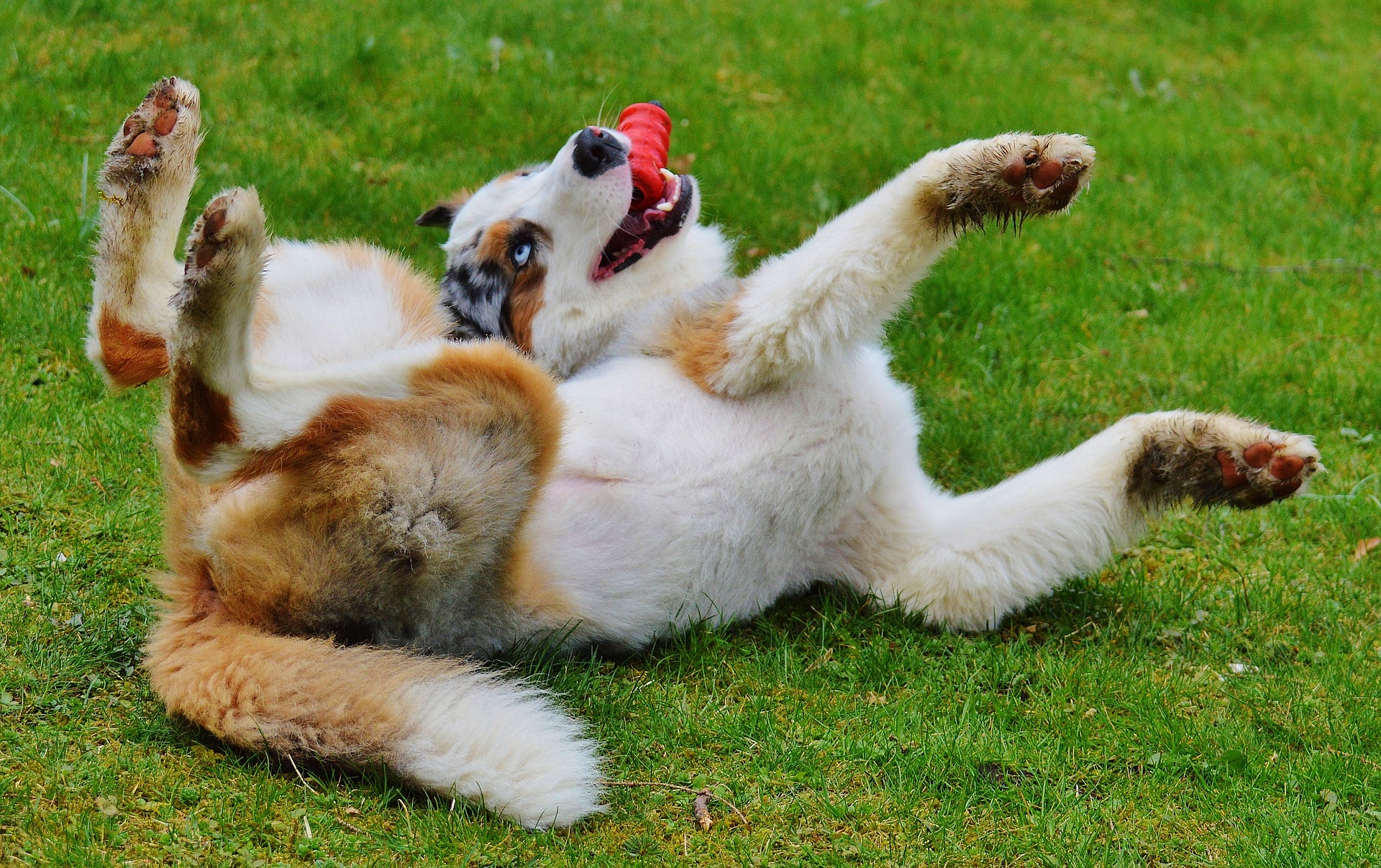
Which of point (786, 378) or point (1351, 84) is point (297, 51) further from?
point (1351, 84)

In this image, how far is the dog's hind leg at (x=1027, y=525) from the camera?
3.97 metres

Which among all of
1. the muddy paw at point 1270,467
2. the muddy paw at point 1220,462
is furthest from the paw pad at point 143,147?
the muddy paw at point 1270,467

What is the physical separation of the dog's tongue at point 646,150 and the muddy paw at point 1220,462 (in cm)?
185

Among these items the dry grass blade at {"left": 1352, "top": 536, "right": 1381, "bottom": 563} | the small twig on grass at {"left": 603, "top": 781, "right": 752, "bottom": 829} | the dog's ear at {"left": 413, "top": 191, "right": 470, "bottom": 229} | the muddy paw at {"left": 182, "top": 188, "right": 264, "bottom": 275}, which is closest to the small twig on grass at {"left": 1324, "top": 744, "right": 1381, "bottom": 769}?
the dry grass blade at {"left": 1352, "top": 536, "right": 1381, "bottom": 563}

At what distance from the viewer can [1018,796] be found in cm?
314

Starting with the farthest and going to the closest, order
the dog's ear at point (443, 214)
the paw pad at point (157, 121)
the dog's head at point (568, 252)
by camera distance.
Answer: the dog's ear at point (443, 214)
the dog's head at point (568, 252)
the paw pad at point (157, 121)

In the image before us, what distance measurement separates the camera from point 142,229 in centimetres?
367

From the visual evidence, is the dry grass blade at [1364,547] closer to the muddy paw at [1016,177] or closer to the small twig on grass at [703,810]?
the muddy paw at [1016,177]

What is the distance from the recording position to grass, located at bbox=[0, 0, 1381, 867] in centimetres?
297

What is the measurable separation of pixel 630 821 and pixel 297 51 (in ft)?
18.6

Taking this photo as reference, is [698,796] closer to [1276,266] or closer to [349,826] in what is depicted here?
[349,826]

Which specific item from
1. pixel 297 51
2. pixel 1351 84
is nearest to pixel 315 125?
pixel 297 51

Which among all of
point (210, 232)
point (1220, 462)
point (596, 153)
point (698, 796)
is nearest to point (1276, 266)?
point (1220, 462)

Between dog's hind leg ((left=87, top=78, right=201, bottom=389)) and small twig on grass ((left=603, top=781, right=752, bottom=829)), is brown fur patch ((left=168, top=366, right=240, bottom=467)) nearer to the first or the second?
dog's hind leg ((left=87, top=78, right=201, bottom=389))
